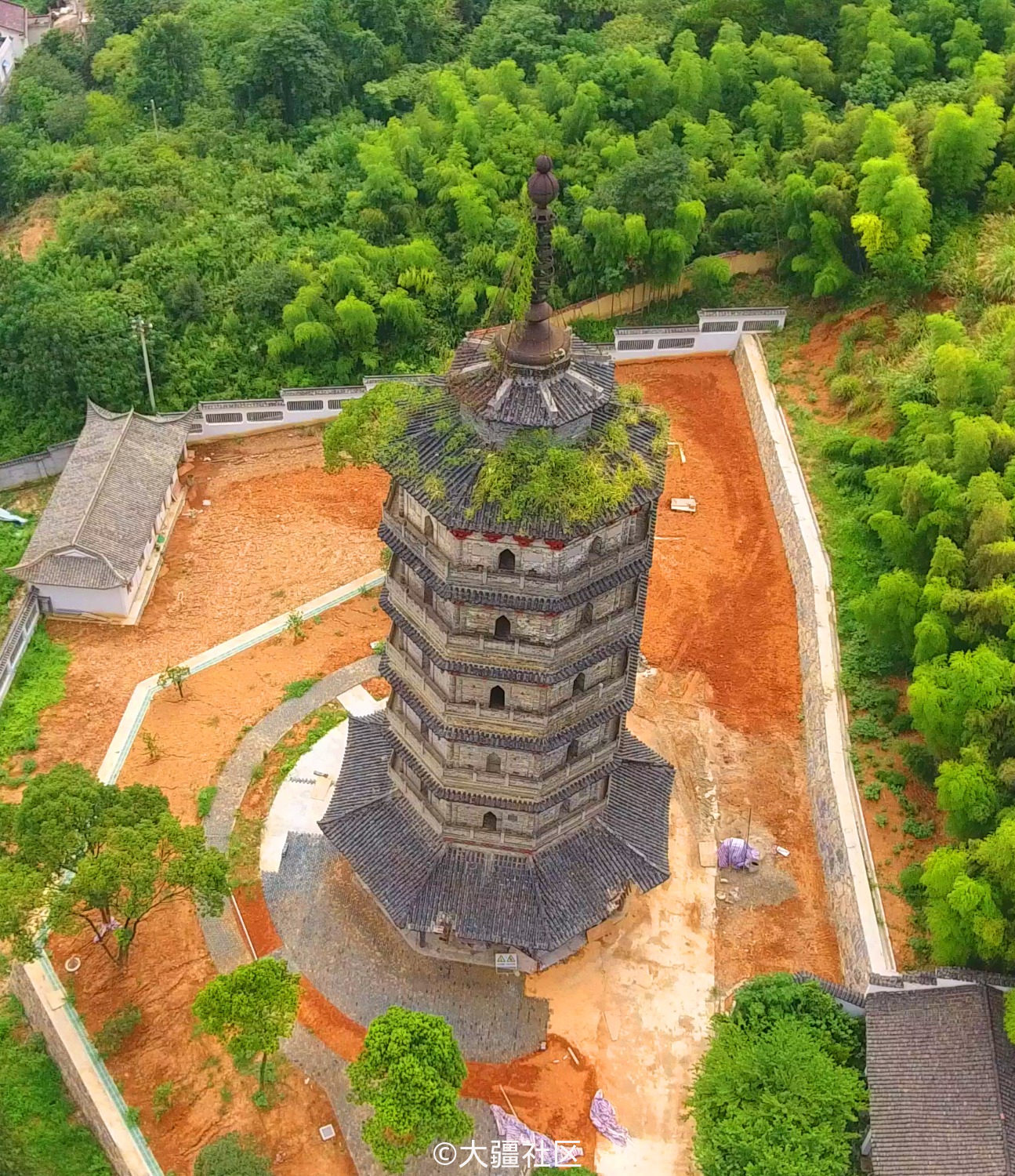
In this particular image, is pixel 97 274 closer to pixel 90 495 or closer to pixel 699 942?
pixel 90 495

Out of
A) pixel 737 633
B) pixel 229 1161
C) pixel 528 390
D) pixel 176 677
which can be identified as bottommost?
pixel 737 633

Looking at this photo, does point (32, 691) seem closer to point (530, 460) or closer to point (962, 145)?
point (530, 460)

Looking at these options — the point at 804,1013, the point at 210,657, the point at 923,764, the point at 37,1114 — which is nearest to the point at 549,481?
the point at 804,1013

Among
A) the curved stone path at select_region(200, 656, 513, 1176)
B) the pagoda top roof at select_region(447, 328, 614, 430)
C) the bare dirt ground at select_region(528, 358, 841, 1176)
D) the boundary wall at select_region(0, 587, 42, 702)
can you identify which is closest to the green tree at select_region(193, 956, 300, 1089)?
the curved stone path at select_region(200, 656, 513, 1176)

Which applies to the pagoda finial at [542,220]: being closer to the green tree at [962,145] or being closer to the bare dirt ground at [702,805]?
the bare dirt ground at [702,805]

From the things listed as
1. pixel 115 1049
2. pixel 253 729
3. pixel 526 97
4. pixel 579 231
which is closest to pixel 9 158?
pixel 526 97

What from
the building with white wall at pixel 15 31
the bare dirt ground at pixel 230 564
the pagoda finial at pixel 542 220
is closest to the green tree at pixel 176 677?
the bare dirt ground at pixel 230 564

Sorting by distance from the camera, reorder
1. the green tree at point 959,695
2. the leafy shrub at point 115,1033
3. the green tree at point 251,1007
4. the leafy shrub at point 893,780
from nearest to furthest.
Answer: the green tree at point 251,1007 → the leafy shrub at point 115,1033 → the green tree at point 959,695 → the leafy shrub at point 893,780
